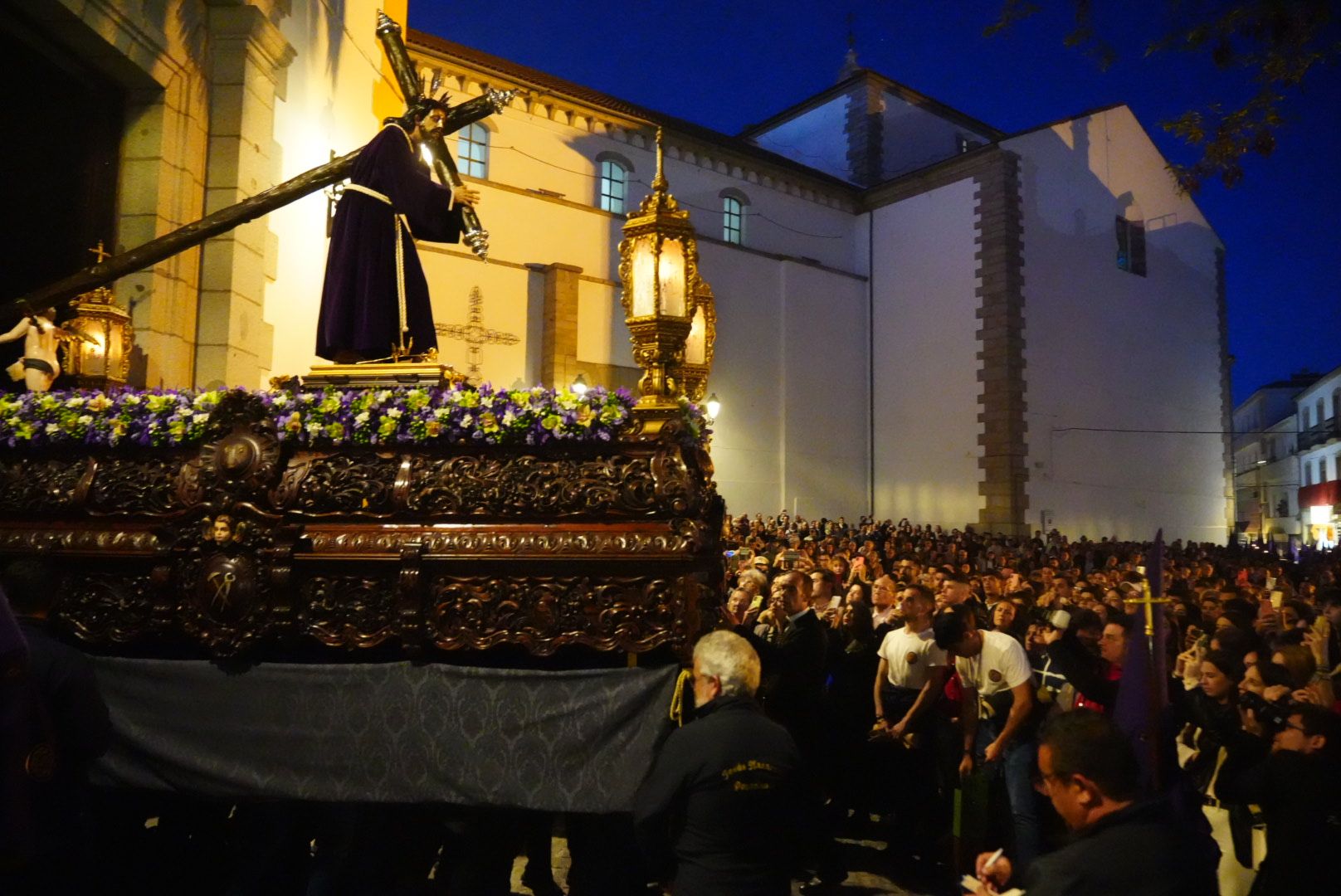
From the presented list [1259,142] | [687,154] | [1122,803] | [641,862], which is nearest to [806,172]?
[687,154]

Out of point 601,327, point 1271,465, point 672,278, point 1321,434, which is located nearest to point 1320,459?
point 1321,434

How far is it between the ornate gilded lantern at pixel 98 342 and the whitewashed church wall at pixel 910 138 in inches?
1018

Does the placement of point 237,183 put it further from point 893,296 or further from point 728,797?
point 893,296

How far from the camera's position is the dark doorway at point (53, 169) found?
8266mm

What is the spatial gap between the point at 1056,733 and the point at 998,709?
349 centimetres

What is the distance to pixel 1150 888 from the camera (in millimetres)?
2445

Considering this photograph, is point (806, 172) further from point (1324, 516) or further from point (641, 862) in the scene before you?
point (1324, 516)

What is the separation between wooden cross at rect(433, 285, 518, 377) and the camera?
789 inches

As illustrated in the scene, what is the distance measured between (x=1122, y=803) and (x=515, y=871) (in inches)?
181

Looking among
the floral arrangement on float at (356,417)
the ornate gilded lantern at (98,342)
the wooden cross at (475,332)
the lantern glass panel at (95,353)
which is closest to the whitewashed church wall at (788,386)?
the wooden cross at (475,332)

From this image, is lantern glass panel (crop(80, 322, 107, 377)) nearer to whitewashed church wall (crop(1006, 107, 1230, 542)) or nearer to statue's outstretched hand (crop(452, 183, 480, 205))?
statue's outstretched hand (crop(452, 183, 480, 205))

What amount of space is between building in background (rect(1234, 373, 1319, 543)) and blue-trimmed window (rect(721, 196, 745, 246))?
1397 inches

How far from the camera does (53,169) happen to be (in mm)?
8461

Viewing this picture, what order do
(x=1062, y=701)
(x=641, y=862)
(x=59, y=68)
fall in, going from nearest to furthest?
1. (x=641, y=862)
2. (x=1062, y=701)
3. (x=59, y=68)
